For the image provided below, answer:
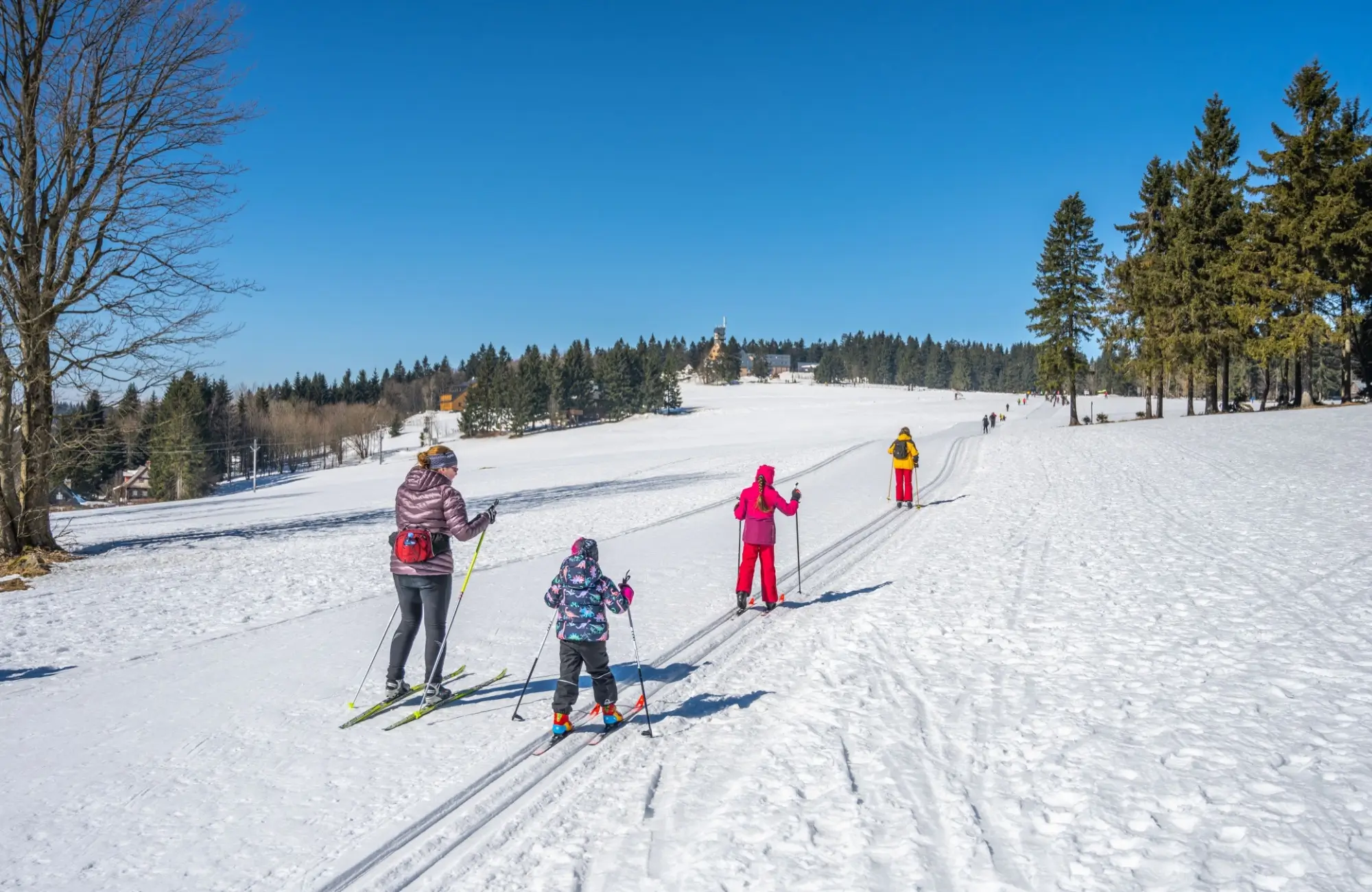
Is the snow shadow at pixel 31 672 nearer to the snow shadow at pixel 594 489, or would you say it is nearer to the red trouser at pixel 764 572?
the red trouser at pixel 764 572

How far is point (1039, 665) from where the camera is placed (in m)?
7.44

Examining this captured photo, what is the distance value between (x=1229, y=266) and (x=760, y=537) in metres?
40.3

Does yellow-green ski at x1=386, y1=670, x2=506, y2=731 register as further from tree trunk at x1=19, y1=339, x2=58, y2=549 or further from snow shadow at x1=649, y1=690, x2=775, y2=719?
tree trunk at x1=19, y1=339, x2=58, y2=549

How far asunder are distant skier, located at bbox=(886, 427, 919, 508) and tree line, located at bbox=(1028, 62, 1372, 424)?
29.0 meters

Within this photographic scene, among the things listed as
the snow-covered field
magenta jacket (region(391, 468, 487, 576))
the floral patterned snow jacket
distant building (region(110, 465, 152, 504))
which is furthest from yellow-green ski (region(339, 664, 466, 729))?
distant building (region(110, 465, 152, 504))

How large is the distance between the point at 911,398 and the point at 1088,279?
65.9 meters

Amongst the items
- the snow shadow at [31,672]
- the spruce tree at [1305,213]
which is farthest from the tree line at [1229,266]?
the snow shadow at [31,672]

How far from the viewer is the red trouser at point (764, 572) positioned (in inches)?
387

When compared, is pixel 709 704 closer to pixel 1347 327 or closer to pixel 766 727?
pixel 766 727

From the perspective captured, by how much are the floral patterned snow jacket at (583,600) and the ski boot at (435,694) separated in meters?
1.34

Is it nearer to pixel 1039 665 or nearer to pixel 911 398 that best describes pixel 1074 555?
pixel 1039 665

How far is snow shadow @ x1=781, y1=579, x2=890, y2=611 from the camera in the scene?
1035 cm

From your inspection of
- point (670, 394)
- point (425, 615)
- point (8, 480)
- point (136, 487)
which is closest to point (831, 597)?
point (425, 615)

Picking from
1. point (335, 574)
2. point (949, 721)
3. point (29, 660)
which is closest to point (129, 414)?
point (335, 574)
